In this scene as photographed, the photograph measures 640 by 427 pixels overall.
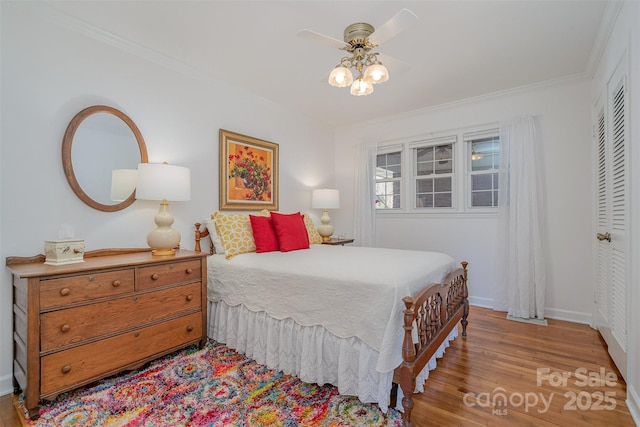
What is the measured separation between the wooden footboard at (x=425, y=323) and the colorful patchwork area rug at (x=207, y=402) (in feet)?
0.77

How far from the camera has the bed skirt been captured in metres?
1.77

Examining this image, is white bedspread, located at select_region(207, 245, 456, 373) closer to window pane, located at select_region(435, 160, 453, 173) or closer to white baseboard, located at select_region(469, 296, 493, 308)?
white baseboard, located at select_region(469, 296, 493, 308)

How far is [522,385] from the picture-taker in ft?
6.61

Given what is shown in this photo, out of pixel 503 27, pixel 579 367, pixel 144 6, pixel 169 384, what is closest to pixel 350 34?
pixel 503 27

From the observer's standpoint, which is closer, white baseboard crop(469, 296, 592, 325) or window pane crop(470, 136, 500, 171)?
white baseboard crop(469, 296, 592, 325)

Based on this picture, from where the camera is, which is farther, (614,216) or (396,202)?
(396,202)

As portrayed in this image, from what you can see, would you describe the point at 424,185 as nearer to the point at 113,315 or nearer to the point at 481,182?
the point at 481,182

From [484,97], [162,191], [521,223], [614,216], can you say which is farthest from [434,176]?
[162,191]

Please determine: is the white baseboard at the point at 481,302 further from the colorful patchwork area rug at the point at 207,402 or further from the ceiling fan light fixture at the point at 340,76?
the ceiling fan light fixture at the point at 340,76

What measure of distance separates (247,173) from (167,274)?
160cm

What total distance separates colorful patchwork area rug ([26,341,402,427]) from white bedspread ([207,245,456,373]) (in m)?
0.38

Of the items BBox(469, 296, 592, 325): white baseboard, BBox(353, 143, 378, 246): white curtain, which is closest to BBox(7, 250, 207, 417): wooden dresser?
BBox(353, 143, 378, 246): white curtain

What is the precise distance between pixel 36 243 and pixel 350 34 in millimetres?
2616

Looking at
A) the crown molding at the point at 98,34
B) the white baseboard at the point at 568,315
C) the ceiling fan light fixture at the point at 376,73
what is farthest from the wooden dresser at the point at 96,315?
the white baseboard at the point at 568,315
